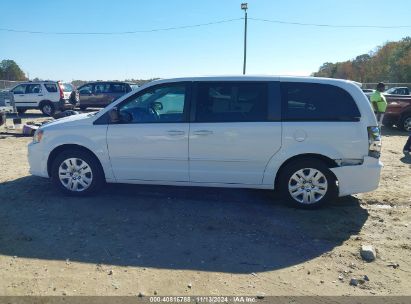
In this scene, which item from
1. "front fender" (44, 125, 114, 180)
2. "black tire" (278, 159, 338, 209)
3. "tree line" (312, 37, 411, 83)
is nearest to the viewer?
"black tire" (278, 159, 338, 209)

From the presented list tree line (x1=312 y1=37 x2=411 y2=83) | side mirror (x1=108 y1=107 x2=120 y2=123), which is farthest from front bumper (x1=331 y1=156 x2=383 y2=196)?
tree line (x1=312 y1=37 x2=411 y2=83)

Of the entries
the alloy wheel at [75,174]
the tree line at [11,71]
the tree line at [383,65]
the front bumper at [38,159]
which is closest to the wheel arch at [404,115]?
the alloy wheel at [75,174]

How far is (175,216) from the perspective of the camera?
16.3 feet

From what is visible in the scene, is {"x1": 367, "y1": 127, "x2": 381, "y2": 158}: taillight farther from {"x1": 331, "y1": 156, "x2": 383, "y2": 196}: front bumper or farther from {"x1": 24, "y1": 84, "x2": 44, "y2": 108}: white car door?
{"x1": 24, "y1": 84, "x2": 44, "y2": 108}: white car door

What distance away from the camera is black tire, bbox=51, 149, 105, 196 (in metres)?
5.56

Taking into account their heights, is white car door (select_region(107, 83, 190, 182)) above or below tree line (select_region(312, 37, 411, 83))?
below

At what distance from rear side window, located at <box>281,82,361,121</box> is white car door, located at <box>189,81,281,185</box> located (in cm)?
16

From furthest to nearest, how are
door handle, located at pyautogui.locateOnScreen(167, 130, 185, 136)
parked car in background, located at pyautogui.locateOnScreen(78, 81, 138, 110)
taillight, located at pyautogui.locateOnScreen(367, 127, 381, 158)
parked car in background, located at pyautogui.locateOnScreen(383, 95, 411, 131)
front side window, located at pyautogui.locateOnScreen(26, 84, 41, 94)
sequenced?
parked car in background, located at pyautogui.locateOnScreen(78, 81, 138, 110), front side window, located at pyautogui.locateOnScreen(26, 84, 41, 94), parked car in background, located at pyautogui.locateOnScreen(383, 95, 411, 131), door handle, located at pyautogui.locateOnScreen(167, 130, 185, 136), taillight, located at pyautogui.locateOnScreen(367, 127, 381, 158)

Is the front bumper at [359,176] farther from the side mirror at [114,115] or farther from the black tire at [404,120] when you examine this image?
the black tire at [404,120]

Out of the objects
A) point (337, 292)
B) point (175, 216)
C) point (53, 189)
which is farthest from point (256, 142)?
point (53, 189)

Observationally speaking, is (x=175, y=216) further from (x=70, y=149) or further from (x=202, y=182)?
(x=70, y=149)

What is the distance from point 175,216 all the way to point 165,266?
4.24 feet

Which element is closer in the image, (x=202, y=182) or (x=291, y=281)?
(x=291, y=281)

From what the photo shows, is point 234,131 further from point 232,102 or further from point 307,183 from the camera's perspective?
point 307,183
